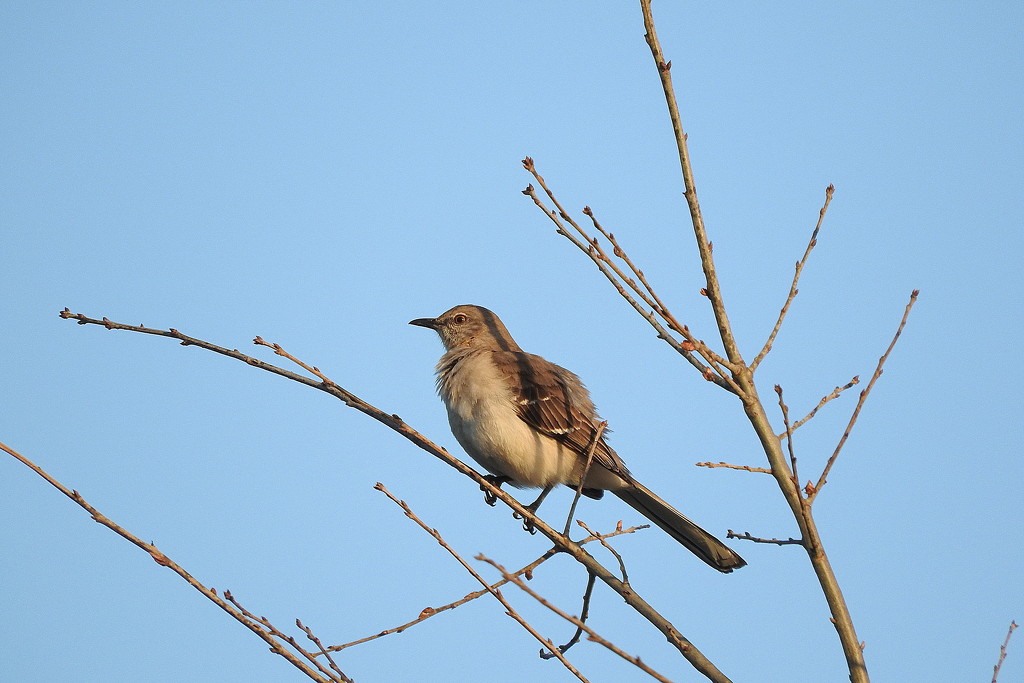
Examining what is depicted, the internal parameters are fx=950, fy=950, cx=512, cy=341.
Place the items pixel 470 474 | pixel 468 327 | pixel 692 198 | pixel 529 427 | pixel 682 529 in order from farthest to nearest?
pixel 468 327 < pixel 529 427 < pixel 682 529 < pixel 470 474 < pixel 692 198

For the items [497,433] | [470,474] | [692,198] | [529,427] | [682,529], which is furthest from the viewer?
[529,427]

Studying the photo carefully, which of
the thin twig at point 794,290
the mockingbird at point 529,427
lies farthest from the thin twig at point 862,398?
the mockingbird at point 529,427

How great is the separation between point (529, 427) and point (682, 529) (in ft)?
4.62

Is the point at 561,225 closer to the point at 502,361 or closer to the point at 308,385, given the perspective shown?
the point at 308,385

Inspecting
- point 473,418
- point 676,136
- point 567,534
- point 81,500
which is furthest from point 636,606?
point 473,418

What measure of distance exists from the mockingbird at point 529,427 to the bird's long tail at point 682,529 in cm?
1

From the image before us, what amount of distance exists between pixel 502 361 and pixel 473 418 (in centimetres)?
66

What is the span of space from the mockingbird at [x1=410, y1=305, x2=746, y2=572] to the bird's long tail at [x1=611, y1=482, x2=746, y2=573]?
0.01 m

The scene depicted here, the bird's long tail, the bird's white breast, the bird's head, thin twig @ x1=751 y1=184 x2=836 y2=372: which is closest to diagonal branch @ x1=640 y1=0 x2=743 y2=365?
thin twig @ x1=751 y1=184 x2=836 y2=372

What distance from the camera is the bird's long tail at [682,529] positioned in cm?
568

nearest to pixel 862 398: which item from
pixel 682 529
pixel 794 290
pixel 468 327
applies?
pixel 794 290

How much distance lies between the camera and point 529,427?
6848 millimetres

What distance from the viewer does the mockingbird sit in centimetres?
669

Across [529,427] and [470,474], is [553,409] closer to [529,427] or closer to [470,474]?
[529,427]
